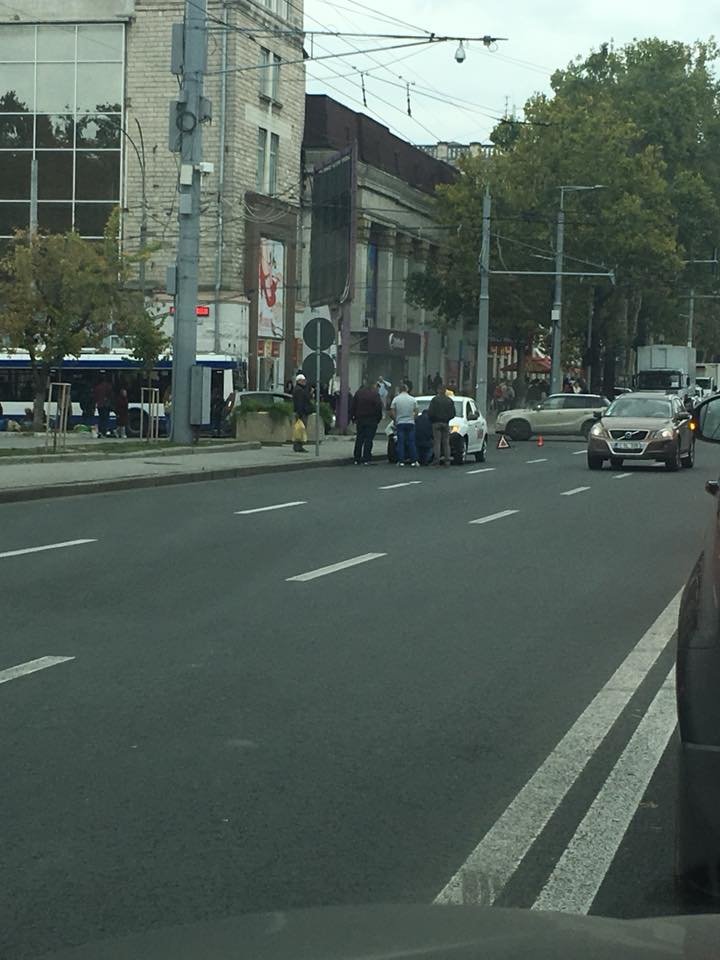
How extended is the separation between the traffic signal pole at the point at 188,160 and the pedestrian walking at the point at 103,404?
1173 centimetres

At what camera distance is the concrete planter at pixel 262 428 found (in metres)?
41.5

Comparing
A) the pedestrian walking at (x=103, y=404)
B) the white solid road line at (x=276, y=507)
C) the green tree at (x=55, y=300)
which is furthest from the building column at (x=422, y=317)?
the white solid road line at (x=276, y=507)

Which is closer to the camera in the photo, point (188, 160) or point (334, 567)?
point (334, 567)

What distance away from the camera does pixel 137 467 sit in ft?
92.3

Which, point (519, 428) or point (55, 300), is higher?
point (55, 300)

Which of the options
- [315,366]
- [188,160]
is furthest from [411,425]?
[188,160]

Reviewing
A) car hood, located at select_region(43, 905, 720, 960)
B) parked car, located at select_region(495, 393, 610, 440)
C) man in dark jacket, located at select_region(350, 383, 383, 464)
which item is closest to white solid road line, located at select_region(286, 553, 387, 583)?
car hood, located at select_region(43, 905, 720, 960)

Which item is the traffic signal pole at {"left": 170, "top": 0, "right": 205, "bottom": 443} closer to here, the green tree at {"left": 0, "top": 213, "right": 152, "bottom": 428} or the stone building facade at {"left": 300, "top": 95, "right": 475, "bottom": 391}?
the green tree at {"left": 0, "top": 213, "right": 152, "bottom": 428}

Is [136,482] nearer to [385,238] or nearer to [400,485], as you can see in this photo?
[400,485]

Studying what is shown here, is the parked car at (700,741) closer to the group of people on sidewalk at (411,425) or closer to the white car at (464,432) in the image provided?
the group of people on sidewalk at (411,425)

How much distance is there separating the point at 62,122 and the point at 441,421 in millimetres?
24619

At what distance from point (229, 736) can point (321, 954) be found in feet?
12.9

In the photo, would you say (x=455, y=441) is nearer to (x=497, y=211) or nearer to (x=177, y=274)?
(x=177, y=274)

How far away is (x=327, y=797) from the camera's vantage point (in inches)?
226
